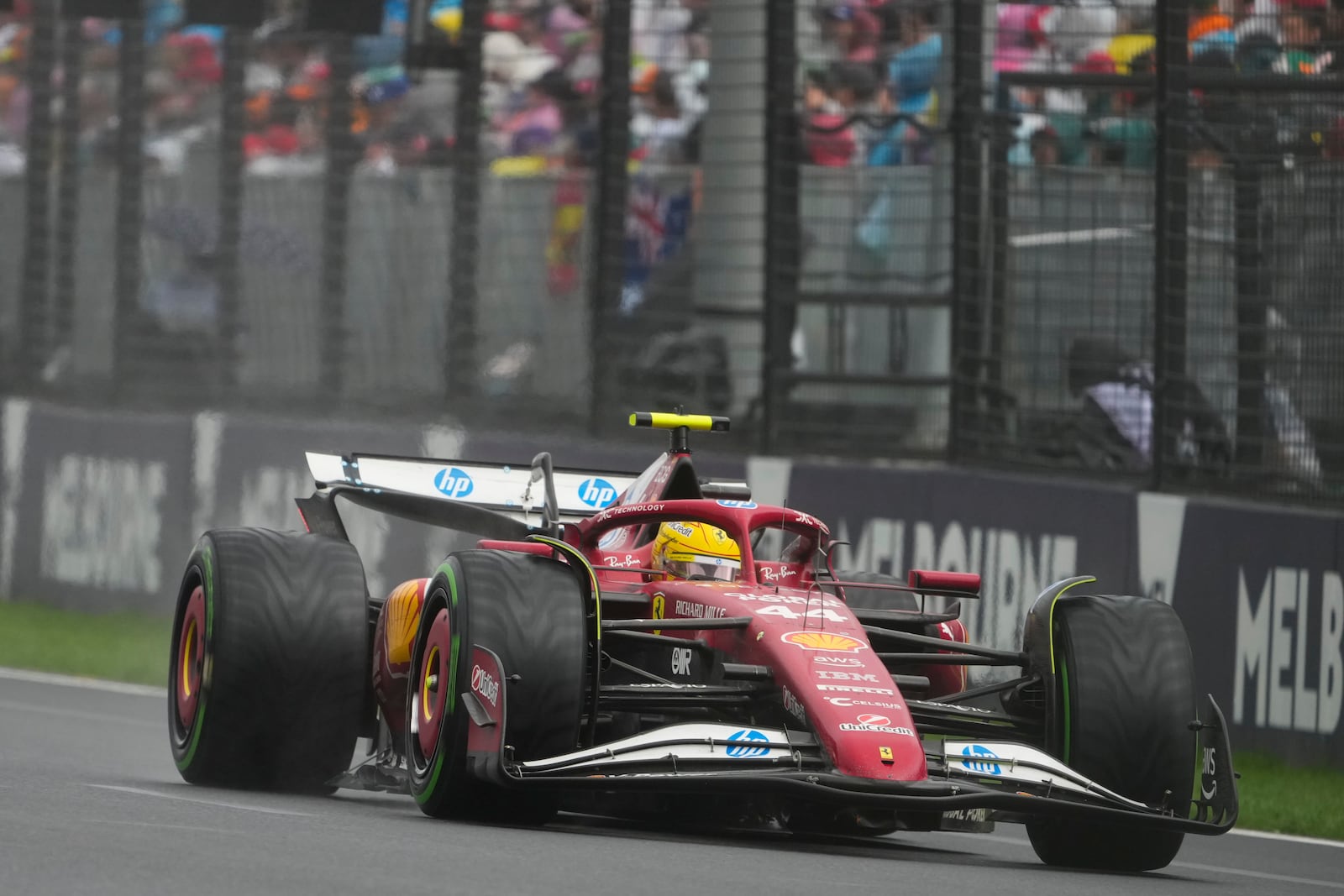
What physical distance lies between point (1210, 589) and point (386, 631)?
455 cm

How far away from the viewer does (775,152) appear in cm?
1475

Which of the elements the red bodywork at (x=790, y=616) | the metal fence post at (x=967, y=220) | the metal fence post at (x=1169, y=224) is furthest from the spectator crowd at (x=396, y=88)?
the red bodywork at (x=790, y=616)

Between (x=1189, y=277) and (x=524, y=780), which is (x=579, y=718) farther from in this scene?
(x=1189, y=277)

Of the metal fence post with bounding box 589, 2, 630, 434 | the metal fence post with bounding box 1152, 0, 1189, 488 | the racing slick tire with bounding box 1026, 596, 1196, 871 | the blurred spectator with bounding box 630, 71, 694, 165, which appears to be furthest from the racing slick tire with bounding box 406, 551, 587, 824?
the blurred spectator with bounding box 630, 71, 694, 165

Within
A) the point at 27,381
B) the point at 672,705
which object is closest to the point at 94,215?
the point at 27,381

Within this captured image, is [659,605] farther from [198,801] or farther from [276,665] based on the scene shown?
[198,801]

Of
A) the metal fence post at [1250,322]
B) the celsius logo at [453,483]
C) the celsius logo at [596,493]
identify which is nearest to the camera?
the celsius logo at [453,483]

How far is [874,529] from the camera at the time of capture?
13.6 m

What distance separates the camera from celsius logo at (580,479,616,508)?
35.0 feet

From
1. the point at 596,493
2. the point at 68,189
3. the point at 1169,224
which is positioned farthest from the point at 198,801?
the point at 68,189

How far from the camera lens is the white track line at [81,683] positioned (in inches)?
547

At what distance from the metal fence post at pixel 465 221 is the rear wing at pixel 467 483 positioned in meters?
5.26

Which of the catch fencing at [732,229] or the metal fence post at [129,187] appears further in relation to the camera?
the metal fence post at [129,187]

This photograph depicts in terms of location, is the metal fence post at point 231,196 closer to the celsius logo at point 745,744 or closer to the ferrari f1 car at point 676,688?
the ferrari f1 car at point 676,688
